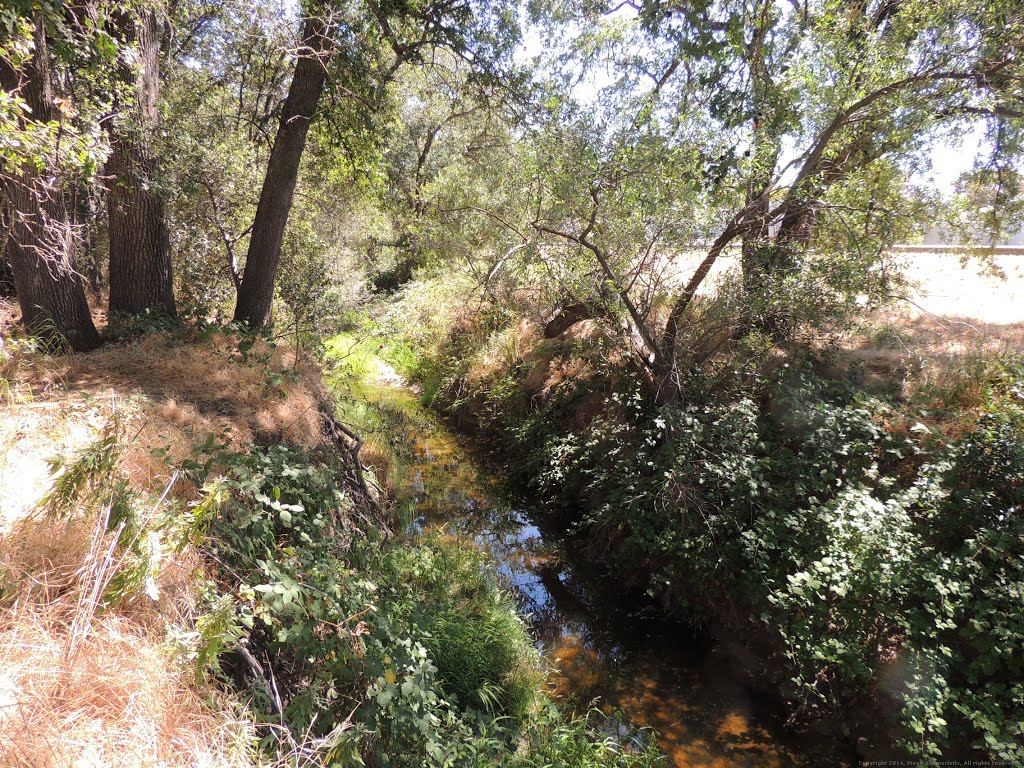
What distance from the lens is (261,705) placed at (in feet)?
8.13

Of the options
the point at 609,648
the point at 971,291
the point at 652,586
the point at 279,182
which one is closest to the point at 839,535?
the point at 652,586

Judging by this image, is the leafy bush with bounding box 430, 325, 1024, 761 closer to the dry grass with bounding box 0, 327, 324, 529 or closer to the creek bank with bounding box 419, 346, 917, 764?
the creek bank with bounding box 419, 346, 917, 764

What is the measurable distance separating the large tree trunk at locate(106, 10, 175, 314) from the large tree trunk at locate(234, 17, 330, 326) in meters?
0.98

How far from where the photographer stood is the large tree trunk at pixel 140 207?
5.73 metres

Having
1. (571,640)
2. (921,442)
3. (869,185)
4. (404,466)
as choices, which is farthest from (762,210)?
(404,466)

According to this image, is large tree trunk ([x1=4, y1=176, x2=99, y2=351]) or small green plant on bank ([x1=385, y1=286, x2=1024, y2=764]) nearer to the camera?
small green plant on bank ([x1=385, y1=286, x2=1024, y2=764])

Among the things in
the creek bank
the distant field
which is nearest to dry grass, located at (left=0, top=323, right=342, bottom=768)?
the creek bank

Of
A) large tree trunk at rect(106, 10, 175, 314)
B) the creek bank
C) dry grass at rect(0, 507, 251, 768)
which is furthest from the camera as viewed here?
large tree trunk at rect(106, 10, 175, 314)

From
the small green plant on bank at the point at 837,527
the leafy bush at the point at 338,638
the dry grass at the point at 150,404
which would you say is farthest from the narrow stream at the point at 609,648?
the dry grass at the point at 150,404

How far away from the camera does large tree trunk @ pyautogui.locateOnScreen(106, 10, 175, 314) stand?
5.73 metres

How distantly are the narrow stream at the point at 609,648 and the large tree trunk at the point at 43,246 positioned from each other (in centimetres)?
422

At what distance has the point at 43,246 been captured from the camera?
5051 millimetres

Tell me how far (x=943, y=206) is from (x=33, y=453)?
8.95 meters

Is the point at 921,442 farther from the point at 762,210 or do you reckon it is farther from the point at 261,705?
the point at 261,705
